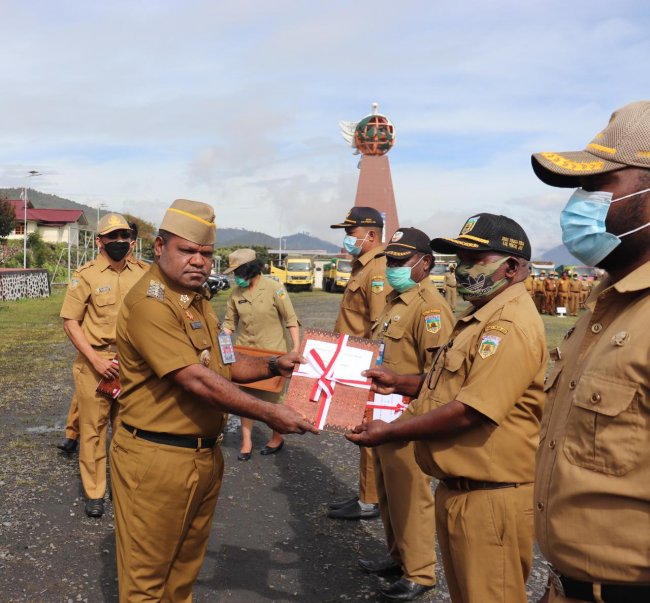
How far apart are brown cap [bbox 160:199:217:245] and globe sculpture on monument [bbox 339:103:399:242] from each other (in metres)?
34.9

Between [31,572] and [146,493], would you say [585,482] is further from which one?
[31,572]

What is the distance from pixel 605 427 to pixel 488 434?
93 cm

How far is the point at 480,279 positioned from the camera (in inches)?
111

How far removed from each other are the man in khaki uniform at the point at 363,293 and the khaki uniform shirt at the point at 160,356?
232 cm

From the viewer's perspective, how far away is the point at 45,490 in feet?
17.5

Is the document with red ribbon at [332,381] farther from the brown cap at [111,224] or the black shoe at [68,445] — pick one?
the black shoe at [68,445]

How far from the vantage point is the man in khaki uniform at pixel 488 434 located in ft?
8.37

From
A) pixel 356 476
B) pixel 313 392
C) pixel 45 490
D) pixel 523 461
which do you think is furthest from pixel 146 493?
pixel 356 476

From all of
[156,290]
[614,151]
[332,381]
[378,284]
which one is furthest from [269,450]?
[614,151]

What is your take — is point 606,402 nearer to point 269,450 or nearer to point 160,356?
point 160,356

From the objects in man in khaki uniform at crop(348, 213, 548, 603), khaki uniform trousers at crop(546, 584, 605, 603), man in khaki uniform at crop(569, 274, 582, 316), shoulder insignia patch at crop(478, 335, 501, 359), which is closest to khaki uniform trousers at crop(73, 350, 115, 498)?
man in khaki uniform at crop(348, 213, 548, 603)

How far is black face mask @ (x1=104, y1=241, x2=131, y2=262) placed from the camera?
5250 millimetres

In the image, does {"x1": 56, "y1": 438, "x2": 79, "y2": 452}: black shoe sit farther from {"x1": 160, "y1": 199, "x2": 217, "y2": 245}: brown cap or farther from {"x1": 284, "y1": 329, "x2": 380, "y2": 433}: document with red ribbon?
{"x1": 160, "y1": 199, "x2": 217, "y2": 245}: brown cap

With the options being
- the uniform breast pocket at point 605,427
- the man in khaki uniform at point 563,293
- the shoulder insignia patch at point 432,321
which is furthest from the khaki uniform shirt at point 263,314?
the man in khaki uniform at point 563,293
